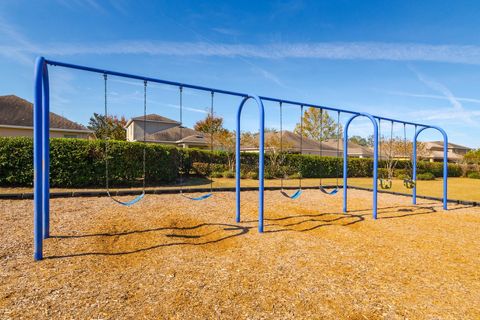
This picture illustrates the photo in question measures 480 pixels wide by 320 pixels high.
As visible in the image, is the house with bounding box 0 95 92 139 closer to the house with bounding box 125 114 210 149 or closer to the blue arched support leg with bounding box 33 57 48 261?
the house with bounding box 125 114 210 149

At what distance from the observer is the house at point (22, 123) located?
18.9 metres

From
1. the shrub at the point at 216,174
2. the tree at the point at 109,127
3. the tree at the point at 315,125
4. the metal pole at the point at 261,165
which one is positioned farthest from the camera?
the tree at the point at 315,125

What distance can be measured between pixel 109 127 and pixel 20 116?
7757 mm

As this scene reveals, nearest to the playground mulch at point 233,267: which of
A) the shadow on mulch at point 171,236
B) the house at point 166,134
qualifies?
the shadow on mulch at point 171,236

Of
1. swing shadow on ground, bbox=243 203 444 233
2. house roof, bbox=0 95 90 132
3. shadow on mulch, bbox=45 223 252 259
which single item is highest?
house roof, bbox=0 95 90 132

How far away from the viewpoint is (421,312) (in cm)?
265

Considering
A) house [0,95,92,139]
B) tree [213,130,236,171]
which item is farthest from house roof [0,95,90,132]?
tree [213,130,236,171]

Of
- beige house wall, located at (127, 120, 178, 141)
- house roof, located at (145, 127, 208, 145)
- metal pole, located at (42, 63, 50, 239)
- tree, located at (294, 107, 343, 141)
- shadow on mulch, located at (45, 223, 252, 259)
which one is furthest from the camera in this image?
tree, located at (294, 107, 343, 141)

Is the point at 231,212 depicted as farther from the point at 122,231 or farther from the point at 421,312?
the point at 421,312

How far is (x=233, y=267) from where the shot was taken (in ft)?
11.8

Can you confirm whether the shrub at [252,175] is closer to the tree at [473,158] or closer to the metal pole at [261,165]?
the metal pole at [261,165]

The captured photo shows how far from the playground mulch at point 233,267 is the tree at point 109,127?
16.3 meters

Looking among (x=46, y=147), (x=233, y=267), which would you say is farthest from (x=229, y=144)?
(x=233, y=267)

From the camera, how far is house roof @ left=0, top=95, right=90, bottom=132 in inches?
753
